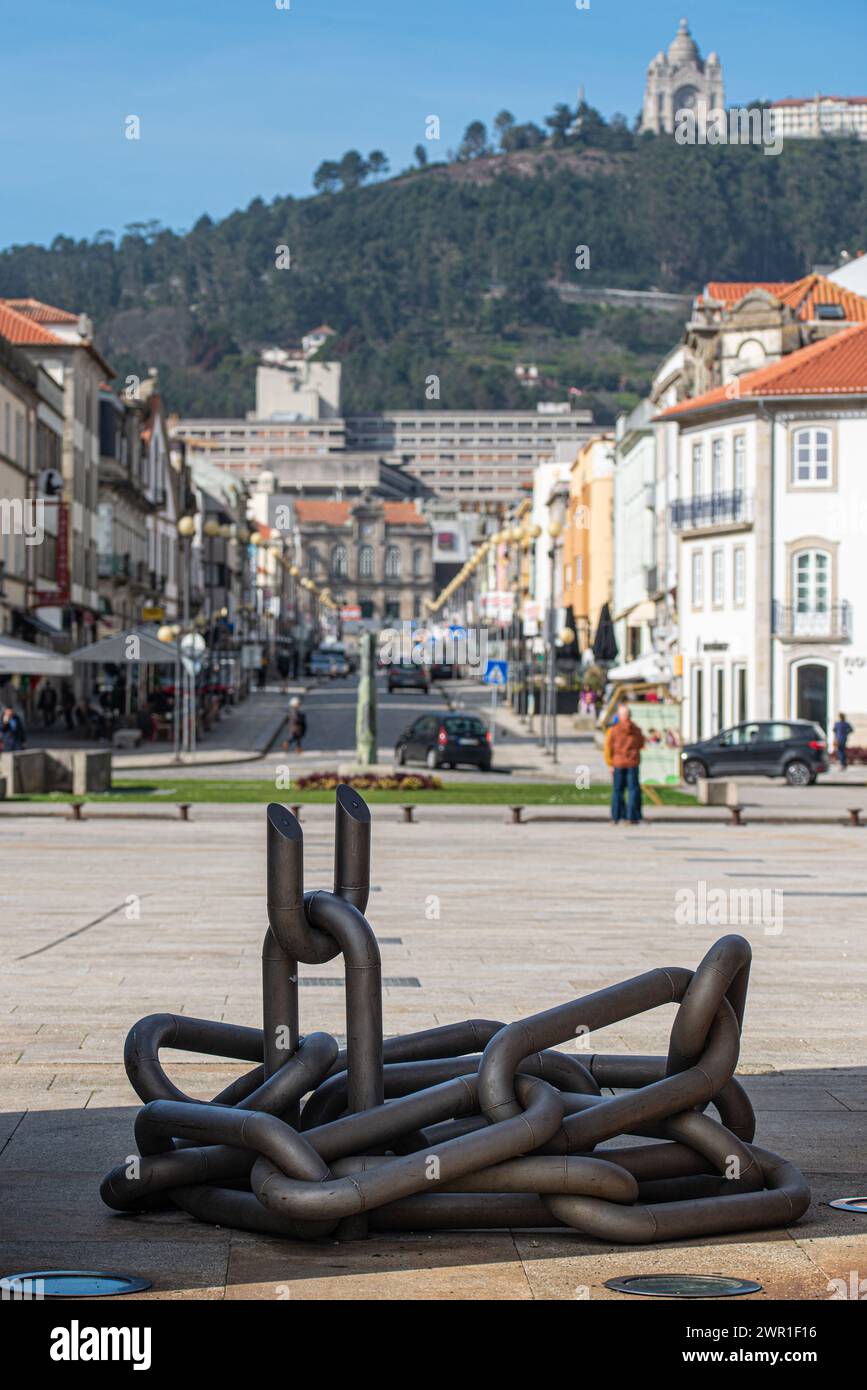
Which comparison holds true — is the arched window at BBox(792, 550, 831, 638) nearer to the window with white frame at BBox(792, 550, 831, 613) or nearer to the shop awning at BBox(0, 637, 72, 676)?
the window with white frame at BBox(792, 550, 831, 613)

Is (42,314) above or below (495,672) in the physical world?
above

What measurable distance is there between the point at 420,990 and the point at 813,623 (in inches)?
1821

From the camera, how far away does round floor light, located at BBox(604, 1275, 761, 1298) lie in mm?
5465

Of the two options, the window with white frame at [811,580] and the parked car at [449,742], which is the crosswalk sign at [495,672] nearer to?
the window with white frame at [811,580]

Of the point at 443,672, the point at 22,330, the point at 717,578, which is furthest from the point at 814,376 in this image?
the point at 443,672

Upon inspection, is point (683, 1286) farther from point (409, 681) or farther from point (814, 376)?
point (409, 681)

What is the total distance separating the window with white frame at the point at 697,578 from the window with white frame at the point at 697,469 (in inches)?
72.3

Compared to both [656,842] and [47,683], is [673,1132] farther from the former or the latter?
[47,683]

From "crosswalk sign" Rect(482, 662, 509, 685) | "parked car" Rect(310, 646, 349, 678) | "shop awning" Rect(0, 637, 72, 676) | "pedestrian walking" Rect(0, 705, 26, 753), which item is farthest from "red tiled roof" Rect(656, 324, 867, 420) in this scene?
"parked car" Rect(310, 646, 349, 678)

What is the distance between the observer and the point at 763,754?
152ft

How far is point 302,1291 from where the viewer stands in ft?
18.1

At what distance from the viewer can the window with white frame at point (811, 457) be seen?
Answer: 187ft

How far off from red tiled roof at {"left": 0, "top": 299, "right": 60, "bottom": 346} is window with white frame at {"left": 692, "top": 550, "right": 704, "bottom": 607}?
2427 cm
